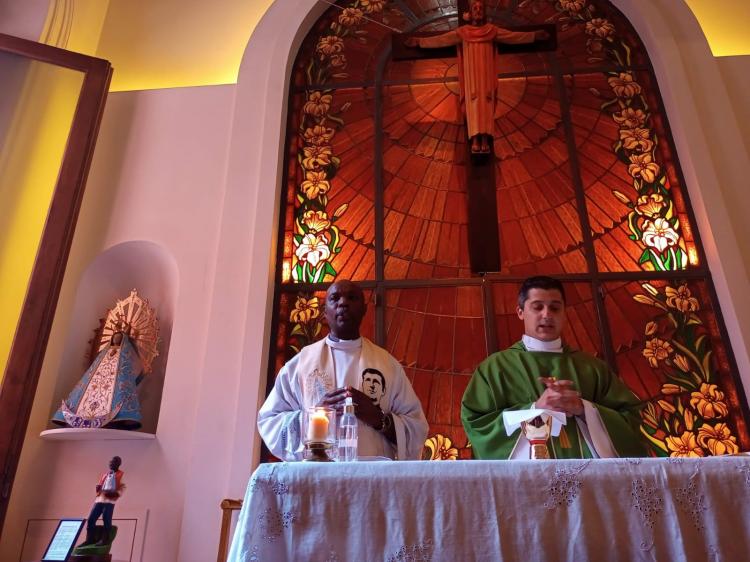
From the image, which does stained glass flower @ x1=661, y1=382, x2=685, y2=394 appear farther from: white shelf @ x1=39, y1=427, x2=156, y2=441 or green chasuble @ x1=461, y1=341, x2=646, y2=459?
white shelf @ x1=39, y1=427, x2=156, y2=441

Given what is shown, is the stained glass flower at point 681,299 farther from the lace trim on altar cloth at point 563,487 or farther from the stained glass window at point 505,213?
the lace trim on altar cloth at point 563,487

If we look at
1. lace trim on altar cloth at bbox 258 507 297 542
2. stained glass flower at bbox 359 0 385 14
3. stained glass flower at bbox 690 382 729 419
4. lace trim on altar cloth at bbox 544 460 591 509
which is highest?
stained glass flower at bbox 359 0 385 14

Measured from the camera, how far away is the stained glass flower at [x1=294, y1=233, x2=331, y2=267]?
4367mm

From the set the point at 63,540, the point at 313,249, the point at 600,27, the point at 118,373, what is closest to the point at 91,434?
the point at 118,373

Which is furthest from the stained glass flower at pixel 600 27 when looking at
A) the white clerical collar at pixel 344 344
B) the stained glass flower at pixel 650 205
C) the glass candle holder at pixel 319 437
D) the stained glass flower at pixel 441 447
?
the glass candle holder at pixel 319 437

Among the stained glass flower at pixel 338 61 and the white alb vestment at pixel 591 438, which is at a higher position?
the stained glass flower at pixel 338 61

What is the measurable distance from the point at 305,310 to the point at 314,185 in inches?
36.8

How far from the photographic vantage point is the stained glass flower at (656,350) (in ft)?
12.7

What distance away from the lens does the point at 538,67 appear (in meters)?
4.95

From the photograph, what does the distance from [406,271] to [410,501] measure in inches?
103

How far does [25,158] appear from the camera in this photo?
14.0 feet

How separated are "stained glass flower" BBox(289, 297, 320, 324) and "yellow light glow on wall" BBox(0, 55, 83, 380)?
4.94 feet

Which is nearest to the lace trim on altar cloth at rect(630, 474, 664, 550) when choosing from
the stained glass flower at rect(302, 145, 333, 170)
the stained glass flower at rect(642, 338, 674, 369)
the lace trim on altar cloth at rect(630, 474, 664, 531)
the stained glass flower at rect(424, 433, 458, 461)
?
the lace trim on altar cloth at rect(630, 474, 664, 531)

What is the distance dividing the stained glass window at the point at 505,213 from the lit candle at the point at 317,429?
65.9 inches
